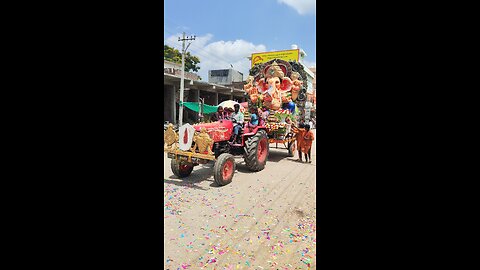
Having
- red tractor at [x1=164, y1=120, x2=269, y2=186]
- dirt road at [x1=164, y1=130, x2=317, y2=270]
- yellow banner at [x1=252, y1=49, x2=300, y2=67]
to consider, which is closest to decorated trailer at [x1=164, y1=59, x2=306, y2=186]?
red tractor at [x1=164, y1=120, x2=269, y2=186]

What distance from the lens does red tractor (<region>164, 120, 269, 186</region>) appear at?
4.84 m

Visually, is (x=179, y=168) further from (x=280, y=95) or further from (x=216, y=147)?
(x=280, y=95)

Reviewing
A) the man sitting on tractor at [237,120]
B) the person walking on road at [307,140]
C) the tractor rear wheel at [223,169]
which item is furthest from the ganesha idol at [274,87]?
the tractor rear wheel at [223,169]

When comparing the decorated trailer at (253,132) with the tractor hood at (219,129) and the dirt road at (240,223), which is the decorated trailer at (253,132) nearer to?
the tractor hood at (219,129)

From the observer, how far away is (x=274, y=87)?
7801 millimetres

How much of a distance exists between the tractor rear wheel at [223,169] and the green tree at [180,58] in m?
23.7

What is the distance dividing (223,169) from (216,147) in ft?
3.04

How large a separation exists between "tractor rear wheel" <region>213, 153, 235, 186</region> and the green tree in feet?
77.7
